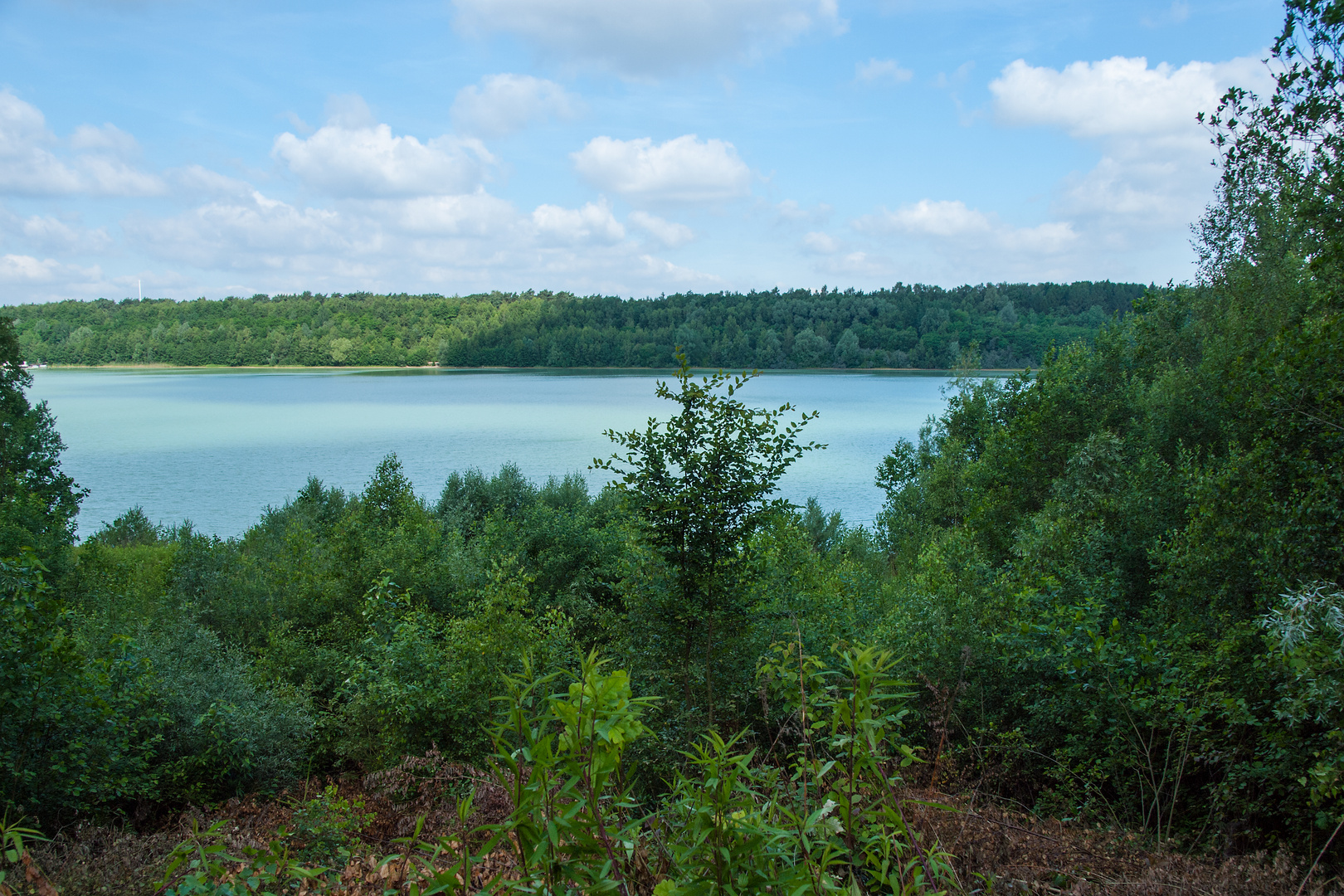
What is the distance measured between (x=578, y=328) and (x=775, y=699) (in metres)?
128

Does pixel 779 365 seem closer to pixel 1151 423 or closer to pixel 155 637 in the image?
pixel 1151 423

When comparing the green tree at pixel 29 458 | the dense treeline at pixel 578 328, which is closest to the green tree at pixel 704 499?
the green tree at pixel 29 458

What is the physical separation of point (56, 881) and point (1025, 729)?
29.0 feet

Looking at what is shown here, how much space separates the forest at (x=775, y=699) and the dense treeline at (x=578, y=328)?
6891 cm

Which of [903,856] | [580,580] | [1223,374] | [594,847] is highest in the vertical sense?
[1223,374]

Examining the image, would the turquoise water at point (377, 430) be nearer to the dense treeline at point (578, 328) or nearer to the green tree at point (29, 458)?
the dense treeline at point (578, 328)

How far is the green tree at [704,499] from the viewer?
8969 mm

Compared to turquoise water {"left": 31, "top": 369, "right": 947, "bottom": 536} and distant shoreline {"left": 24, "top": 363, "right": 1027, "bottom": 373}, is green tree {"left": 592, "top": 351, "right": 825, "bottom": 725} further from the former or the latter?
distant shoreline {"left": 24, "top": 363, "right": 1027, "bottom": 373}

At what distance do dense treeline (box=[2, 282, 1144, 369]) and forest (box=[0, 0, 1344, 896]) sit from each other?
68.9 metres

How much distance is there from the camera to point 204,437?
69.8m

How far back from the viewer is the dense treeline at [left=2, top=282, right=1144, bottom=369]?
300ft

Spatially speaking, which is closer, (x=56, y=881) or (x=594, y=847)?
(x=594, y=847)

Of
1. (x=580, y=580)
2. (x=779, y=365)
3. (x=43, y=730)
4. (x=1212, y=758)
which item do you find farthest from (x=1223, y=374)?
(x=779, y=365)

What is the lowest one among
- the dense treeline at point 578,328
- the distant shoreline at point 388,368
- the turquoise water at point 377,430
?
the turquoise water at point 377,430
